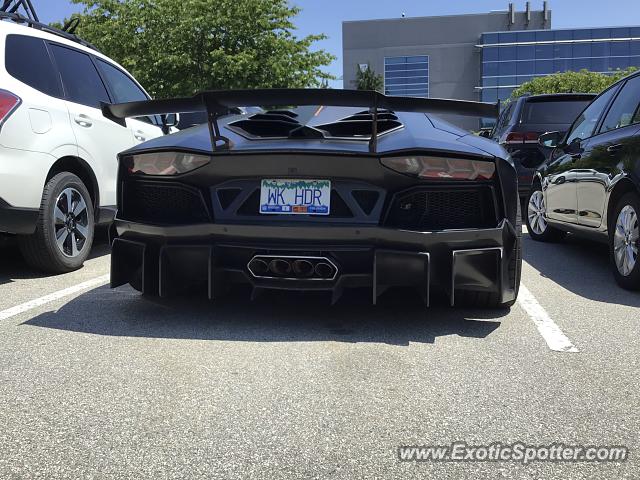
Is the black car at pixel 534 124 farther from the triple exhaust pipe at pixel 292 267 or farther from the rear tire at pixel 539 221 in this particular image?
the triple exhaust pipe at pixel 292 267

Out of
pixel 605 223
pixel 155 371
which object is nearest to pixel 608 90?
pixel 605 223

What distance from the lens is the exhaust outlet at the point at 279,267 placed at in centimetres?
309

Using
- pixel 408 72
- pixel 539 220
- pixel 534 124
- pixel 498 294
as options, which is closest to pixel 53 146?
pixel 498 294

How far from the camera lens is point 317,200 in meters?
3.07

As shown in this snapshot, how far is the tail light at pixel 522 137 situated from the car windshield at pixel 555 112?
0.24 m

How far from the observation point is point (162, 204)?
10.9 ft

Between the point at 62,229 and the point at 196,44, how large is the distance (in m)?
18.5

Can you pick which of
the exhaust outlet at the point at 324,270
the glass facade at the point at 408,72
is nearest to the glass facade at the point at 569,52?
the glass facade at the point at 408,72

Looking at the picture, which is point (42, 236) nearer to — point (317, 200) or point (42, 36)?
point (42, 36)

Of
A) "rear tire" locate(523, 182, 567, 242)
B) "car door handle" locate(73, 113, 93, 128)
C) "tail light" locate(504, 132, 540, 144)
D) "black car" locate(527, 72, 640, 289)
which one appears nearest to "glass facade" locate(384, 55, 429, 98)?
"tail light" locate(504, 132, 540, 144)

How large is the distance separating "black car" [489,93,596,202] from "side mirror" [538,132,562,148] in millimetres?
2166

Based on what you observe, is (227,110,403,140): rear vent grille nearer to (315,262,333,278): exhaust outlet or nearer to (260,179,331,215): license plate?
(260,179,331,215): license plate
